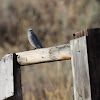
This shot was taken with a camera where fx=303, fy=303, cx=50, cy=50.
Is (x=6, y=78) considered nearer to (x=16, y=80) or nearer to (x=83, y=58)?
(x=16, y=80)

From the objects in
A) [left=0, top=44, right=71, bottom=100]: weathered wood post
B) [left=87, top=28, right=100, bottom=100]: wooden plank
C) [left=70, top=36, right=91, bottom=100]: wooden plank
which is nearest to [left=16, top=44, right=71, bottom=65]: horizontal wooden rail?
[left=0, top=44, right=71, bottom=100]: weathered wood post

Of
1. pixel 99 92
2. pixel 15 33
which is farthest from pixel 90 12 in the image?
pixel 99 92

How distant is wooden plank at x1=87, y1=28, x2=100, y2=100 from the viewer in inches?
56.9

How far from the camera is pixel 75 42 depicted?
1604 mm

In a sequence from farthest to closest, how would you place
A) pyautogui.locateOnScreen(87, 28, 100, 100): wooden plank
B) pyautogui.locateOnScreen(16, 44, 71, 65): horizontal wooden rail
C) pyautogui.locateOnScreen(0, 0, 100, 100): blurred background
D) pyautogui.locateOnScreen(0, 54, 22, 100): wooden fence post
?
pyautogui.locateOnScreen(0, 0, 100, 100): blurred background
pyautogui.locateOnScreen(0, 54, 22, 100): wooden fence post
pyautogui.locateOnScreen(16, 44, 71, 65): horizontal wooden rail
pyautogui.locateOnScreen(87, 28, 100, 100): wooden plank

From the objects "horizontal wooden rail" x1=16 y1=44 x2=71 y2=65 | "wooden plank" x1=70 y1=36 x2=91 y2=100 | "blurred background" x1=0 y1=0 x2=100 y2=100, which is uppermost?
"blurred background" x1=0 y1=0 x2=100 y2=100

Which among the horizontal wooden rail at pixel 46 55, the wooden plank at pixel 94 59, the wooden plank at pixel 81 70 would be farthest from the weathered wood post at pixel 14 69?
the wooden plank at pixel 94 59

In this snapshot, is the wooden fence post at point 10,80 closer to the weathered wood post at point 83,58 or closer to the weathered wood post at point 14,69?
the weathered wood post at point 14,69

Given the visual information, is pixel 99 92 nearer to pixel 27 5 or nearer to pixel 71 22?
pixel 71 22

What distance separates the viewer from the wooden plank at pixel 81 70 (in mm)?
1467

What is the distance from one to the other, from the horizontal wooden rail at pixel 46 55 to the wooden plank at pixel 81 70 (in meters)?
0.11

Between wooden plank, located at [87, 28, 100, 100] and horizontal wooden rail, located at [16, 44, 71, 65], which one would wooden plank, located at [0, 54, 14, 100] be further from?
wooden plank, located at [87, 28, 100, 100]

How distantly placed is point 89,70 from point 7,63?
2.64ft

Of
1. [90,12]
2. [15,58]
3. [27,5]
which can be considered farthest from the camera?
[27,5]
